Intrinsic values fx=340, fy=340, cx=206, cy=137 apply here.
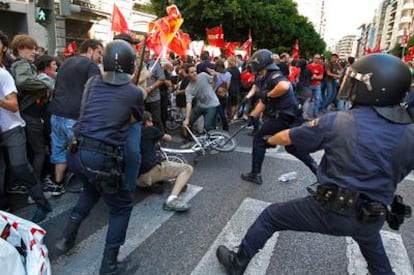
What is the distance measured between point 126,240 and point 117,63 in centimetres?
176

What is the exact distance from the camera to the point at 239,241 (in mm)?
3459

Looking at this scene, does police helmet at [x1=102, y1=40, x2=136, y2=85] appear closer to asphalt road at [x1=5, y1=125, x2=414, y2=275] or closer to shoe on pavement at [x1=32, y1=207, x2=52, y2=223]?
asphalt road at [x1=5, y1=125, x2=414, y2=275]

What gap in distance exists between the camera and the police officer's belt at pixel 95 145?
8.54ft

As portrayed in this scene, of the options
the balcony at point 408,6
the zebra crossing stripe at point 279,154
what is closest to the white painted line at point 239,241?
the zebra crossing stripe at point 279,154

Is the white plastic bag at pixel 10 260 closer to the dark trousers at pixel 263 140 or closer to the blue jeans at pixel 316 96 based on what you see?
the dark trousers at pixel 263 140

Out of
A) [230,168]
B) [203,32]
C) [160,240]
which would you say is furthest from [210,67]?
[203,32]

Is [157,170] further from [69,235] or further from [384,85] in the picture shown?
[384,85]

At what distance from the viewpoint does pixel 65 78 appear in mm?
4090

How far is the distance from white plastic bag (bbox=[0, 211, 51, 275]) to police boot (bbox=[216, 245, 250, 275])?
4.41 ft

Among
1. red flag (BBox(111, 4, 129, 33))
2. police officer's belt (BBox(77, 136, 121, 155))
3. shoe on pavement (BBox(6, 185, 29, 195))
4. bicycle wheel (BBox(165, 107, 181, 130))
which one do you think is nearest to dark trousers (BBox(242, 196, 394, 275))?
police officer's belt (BBox(77, 136, 121, 155))

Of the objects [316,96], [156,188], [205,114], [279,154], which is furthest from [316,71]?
[156,188]

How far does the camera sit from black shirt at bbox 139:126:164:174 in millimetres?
4180

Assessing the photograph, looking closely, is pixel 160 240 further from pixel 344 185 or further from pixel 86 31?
pixel 86 31

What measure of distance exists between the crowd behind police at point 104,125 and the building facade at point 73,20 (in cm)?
776
